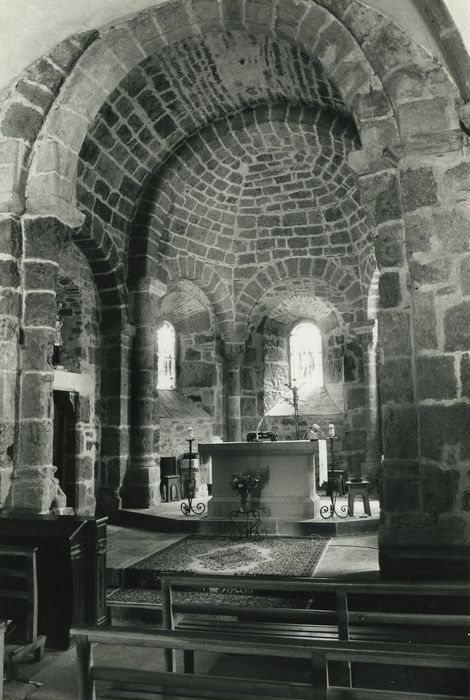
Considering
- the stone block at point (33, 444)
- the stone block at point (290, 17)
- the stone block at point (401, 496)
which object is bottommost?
the stone block at point (401, 496)

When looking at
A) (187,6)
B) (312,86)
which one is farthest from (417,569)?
(312,86)

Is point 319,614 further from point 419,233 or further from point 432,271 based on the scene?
point 419,233

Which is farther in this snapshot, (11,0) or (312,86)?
(312,86)

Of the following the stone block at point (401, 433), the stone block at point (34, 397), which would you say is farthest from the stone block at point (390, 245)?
the stone block at point (34, 397)

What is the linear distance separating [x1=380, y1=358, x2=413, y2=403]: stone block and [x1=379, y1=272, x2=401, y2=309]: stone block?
17.3 inches

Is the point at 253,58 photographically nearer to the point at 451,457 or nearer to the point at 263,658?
the point at 451,457

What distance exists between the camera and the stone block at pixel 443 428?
408 centimetres

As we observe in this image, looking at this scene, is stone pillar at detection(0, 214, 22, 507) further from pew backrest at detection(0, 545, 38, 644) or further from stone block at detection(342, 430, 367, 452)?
stone block at detection(342, 430, 367, 452)

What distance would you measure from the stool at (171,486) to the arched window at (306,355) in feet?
12.0

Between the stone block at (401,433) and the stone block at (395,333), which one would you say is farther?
the stone block at (395,333)

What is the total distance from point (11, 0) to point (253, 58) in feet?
11.9

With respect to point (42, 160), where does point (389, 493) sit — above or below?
below

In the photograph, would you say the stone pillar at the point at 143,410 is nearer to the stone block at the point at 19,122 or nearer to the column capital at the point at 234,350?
the column capital at the point at 234,350

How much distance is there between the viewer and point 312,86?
26.2 ft
